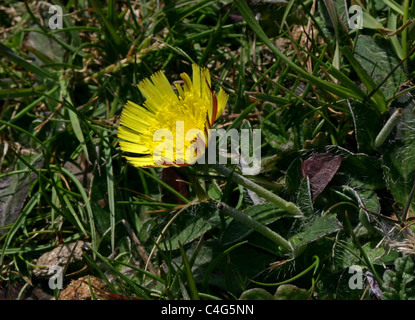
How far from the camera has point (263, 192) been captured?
1.73 metres

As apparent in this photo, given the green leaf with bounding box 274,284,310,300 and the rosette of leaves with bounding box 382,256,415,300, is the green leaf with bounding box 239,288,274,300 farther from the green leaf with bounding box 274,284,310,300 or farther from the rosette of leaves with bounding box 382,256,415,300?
Result: the rosette of leaves with bounding box 382,256,415,300

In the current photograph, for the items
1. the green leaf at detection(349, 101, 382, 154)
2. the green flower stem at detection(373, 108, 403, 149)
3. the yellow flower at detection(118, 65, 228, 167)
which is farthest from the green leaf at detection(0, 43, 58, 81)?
the green flower stem at detection(373, 108, 403, 149)

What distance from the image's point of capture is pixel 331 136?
198 cm

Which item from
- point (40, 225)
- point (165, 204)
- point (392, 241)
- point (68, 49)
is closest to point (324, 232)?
point (392, 241)

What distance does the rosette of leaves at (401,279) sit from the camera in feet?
5.08

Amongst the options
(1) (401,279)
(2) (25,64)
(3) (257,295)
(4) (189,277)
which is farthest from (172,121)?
(1) (401,279)

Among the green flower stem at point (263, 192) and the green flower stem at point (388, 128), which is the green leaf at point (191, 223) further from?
the green flower stem at point (388, 128)

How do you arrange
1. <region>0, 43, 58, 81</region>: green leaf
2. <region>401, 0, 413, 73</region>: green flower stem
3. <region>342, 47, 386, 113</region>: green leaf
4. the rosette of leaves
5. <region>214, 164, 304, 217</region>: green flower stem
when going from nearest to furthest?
the rosette of leaves
<region>214, 164, 304, 217</region>: green flower stem
<region>342, 47, 386, 113</region>: green leaf
<region>401, 0, 413, 73</region>: green flower stem
<region>0, 43, 58, 81</region>: green leaf

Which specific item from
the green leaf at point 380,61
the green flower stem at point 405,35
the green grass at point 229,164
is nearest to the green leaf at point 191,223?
the green grass at point 229,164

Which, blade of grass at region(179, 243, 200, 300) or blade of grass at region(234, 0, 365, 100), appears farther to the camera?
blade of grass at region(234, 0, 365, 100)

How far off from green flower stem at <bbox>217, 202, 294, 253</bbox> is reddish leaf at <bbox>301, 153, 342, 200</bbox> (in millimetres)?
215

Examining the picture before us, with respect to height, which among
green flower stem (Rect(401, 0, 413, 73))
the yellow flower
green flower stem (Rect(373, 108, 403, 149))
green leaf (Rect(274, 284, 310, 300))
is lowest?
green leaf (Rect(274, 284, 310, 300))

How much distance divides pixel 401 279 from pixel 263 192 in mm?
522

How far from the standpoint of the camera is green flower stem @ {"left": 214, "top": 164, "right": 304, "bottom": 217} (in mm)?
1675
